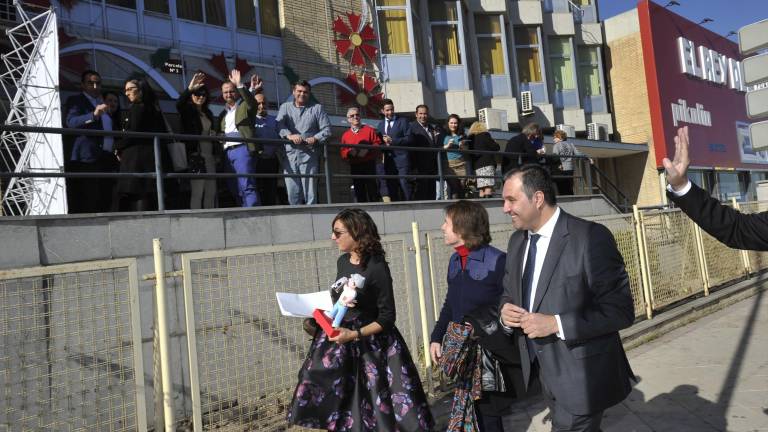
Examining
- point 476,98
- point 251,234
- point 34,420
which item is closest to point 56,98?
point 251,234

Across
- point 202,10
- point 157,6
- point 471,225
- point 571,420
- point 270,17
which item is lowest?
point 571,420

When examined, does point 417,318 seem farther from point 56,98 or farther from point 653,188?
point 653,188

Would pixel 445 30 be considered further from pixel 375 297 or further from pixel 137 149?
pixel 375 297

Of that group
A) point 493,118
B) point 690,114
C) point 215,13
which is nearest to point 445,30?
point 493,118

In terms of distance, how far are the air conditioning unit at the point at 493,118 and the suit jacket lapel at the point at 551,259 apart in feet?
50.7

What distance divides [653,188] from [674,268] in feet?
50.6

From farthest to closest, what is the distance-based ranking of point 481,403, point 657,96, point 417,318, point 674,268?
Answer: point 657,96 → point 674,268 → point 417,318 → point 481,403

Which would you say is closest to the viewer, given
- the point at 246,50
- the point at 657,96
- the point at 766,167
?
the point at 246,50

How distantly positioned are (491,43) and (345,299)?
61.2 feet

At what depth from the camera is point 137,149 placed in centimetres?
558

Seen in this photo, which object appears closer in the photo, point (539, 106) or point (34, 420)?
point (34, 420)

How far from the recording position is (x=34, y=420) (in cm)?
320

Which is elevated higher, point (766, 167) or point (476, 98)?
point (476, 98)

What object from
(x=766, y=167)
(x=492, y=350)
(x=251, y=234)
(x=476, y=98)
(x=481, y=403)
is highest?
(x=476, y=98)
